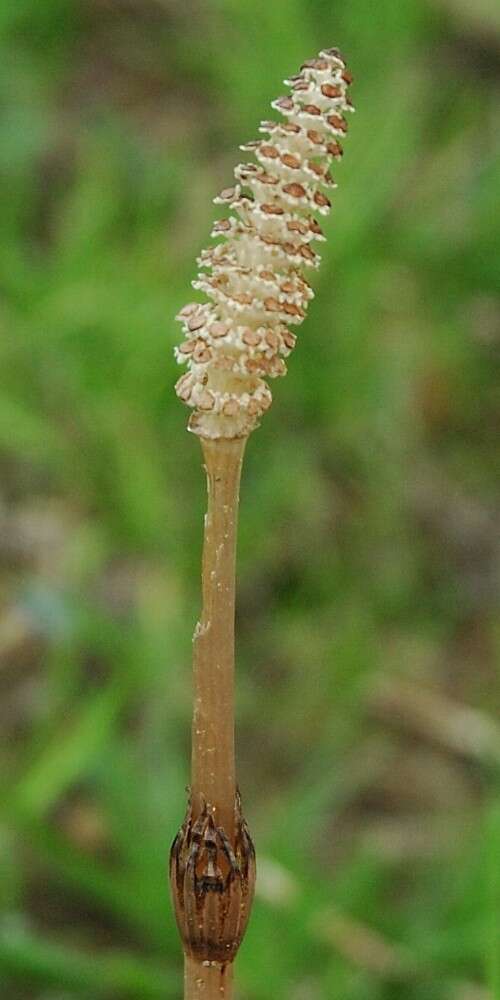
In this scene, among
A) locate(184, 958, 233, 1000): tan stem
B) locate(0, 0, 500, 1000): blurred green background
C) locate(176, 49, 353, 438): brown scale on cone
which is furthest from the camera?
locate(0, 0, 500, 1000): blurred green background

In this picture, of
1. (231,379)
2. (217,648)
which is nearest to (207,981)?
(217,648)

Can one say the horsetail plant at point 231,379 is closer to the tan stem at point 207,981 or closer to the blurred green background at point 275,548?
the tan stem at point 207,981

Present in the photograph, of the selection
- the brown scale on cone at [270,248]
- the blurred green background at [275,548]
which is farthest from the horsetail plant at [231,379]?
the blurred green background at [275,548]

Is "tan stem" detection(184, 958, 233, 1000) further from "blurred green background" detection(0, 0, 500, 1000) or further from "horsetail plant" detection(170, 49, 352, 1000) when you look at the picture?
"blurred green background" detection(0, 0, 500, 1000)

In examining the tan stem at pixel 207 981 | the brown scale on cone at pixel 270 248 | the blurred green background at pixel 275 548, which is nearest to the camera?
the brown scale on cone at pixel 270 248

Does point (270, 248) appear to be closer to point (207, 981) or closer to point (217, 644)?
point (217, 644)

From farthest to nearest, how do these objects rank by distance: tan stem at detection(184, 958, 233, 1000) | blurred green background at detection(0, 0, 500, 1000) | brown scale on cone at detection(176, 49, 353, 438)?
blurred green background at detection(0, 0, 500, 1000) < tan stem at detection(184, 958, 233, 1000) < brown scale on cone at detection(176, 49, 353, 438)

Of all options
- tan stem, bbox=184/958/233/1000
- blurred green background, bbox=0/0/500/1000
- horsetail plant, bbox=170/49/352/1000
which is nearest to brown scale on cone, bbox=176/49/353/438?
horsetail plant, bbox=170/49/352/1000
